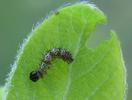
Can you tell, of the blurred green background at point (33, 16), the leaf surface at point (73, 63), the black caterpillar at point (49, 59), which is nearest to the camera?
the leaf surface at point (73, 63)

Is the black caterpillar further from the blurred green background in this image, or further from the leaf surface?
the blurred green background

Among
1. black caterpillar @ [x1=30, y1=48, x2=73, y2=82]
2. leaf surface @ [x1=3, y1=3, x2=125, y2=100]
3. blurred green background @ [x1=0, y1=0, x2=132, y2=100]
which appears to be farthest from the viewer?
blurred green background @ [x1=0, y1=0, x2=132, y2=100]

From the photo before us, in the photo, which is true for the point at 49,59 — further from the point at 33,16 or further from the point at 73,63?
the point at 33,16

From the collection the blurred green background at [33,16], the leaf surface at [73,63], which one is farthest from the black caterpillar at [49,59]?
the blurred green background at [33,16]

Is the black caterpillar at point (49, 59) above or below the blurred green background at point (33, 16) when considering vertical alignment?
below

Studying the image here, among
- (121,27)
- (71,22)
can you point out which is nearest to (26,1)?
(121,27)

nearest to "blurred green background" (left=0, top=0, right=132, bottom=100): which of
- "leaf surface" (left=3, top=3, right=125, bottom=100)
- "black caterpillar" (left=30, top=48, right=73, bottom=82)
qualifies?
"black caterpillar" (left=30, top=48, right=73, bottom=82)

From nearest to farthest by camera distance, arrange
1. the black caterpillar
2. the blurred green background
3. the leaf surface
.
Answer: the leaf surface → the black caterpillar → the blurred green background

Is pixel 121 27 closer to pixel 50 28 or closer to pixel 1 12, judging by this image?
pixel 1 12

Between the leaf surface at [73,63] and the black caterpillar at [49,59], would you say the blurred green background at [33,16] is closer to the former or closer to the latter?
the black caterpillar at [49,59]
